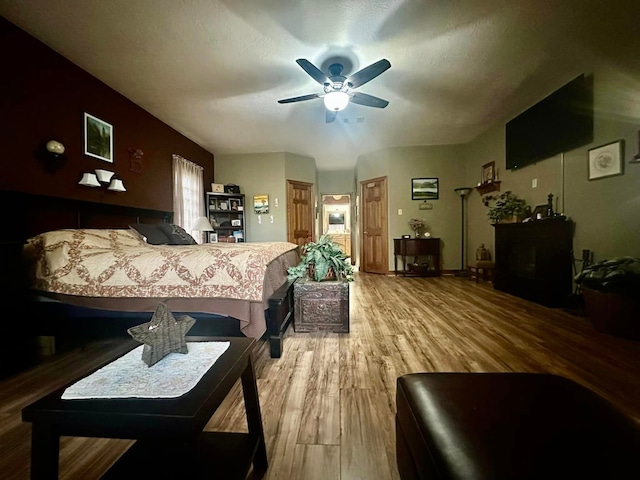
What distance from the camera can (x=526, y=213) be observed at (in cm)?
375

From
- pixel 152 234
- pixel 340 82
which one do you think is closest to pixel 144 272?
pixel 152 234

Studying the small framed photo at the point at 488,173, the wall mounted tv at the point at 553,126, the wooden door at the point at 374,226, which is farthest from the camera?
the wooden door at the point at 374,226

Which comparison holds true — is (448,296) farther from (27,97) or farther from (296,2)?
(27,97)

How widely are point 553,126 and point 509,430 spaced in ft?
13.1

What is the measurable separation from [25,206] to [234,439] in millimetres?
2560

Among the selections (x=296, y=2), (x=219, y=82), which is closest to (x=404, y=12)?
(x=296, y=2)

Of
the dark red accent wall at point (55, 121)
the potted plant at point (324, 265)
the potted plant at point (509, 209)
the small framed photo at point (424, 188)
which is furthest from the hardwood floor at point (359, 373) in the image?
the small framed photo at point (424, 188)

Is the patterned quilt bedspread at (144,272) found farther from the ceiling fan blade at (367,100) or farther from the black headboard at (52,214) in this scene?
the ceiling fan blade at (367,100)

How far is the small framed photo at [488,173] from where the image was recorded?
4.52 meters

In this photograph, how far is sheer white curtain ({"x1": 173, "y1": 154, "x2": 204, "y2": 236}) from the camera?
4328 millimetres

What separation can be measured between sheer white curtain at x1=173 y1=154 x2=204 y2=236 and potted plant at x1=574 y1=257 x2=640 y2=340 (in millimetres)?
5202

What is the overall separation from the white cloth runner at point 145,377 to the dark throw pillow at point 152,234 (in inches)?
92.2

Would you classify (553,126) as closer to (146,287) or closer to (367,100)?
(367,100)

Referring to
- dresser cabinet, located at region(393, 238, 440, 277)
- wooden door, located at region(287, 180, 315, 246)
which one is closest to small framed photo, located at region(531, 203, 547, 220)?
dresser cabinet, located at region(393, 238, 440, 277)
